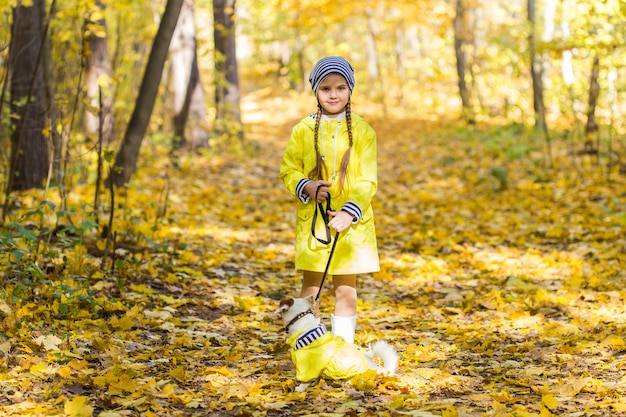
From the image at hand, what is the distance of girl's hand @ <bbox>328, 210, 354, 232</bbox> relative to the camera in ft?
11.1

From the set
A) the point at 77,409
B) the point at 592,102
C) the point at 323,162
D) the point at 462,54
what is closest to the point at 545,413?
the point at 323,162

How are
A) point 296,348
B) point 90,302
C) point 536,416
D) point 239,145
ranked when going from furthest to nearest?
point 239,145 → point 90,302 → point 296,348 → point 536,416

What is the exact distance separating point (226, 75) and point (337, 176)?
11.5 meters

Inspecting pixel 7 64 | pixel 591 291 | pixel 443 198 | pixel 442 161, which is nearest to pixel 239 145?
pixel 442 161

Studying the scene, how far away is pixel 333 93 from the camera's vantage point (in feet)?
11.8

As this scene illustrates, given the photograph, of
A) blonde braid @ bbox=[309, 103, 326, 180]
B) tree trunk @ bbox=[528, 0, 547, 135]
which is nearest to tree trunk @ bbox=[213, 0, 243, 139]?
tree trunk @ bbox=[528, 0, 547, 135]

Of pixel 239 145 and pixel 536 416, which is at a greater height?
pixel 239 145

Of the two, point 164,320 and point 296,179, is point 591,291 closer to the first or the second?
point 296,179

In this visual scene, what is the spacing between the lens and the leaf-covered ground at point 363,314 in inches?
125

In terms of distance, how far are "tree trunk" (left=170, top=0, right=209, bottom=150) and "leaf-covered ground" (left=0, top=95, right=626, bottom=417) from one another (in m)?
3.29

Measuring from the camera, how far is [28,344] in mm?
3586

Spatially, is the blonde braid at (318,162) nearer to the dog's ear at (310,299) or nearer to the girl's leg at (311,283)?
the girl's leg at (311,283)

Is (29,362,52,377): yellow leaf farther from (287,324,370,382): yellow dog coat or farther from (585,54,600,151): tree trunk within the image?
(585,54,600,151): tree trunk

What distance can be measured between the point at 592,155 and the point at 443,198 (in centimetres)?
275
